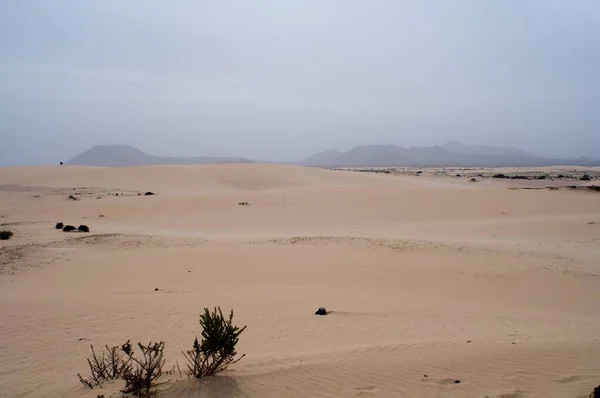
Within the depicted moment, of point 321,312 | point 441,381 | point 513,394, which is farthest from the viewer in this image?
point 321,312

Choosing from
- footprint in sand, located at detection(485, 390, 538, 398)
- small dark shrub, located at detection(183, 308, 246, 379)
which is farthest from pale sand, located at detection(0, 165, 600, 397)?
small dark shrub, located at detection(183, 308, 246, 379)

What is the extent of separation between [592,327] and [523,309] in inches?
49.8

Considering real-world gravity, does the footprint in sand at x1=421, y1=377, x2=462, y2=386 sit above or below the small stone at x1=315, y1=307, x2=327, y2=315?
above

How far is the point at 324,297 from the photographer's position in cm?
877

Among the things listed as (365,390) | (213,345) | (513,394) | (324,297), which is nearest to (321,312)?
(324,297)

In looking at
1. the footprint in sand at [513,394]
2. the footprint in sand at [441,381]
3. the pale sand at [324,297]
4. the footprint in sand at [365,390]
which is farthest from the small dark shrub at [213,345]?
the footprint in sand at [513,394]

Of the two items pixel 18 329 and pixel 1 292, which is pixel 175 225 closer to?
pixel 1 292

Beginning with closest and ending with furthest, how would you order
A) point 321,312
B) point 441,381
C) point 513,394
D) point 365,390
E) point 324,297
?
point 513,394
point 365,390
point 441,381
point 321,312
point 324,297

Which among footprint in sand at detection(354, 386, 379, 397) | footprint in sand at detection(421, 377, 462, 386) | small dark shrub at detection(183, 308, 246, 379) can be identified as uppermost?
small dark shrub at detection(183, 308, 246, 379)

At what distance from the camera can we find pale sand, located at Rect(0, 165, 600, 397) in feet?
16.0

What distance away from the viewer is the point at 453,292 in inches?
368

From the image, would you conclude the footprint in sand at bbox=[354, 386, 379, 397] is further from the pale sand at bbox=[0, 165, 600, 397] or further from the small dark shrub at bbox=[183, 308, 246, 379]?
the small dark shrub at bbox=[183, 308, 246, 379]

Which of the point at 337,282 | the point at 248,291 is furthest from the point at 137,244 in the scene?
the point at 337,282

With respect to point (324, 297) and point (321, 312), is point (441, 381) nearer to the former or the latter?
point (321, 312)
